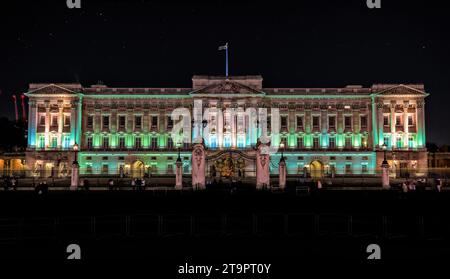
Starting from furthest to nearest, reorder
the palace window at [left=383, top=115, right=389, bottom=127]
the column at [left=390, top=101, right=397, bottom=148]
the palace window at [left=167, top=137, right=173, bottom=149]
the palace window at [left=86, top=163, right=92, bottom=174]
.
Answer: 1. the palace window at [left=383, top=115, right=389, bottom=127]
2. the palace window at [left=167, top=137, right=173, bottom=149]
3. the column at [left=390, top=101, right=397, bottom=148]
4. the palace window at [left=86, top=163, right=92, bottom=174]

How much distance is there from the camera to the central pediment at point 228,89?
8144 centimetres

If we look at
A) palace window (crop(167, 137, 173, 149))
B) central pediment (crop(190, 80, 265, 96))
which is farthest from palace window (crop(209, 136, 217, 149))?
central pediment (crop(190, 80, 265, 96))

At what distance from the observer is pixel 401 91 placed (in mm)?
82375

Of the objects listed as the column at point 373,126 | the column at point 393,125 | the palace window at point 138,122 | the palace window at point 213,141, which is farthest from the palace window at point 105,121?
the column at point 393,125

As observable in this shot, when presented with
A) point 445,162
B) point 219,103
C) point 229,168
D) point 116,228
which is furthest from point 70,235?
point 445,162

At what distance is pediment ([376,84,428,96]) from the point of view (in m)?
82.1

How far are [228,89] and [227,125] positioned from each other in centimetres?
626

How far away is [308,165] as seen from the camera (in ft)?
268

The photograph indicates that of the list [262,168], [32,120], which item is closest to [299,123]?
[262,168]

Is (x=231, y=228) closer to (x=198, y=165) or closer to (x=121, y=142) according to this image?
(x=198, y=165)

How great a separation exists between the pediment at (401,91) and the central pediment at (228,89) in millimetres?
21344

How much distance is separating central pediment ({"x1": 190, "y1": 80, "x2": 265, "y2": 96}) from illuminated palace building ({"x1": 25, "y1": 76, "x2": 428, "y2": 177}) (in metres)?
0.17

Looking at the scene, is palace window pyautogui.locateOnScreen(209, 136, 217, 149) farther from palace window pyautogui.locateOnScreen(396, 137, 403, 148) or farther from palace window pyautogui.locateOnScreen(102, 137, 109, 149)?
palace window pyautogui.locateOnScreen(396, 137, 403, 148)

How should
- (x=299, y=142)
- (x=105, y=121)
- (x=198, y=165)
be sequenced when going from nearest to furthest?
(x=198, y=165) → (x=299, y=142) → (x=105, y=121)
